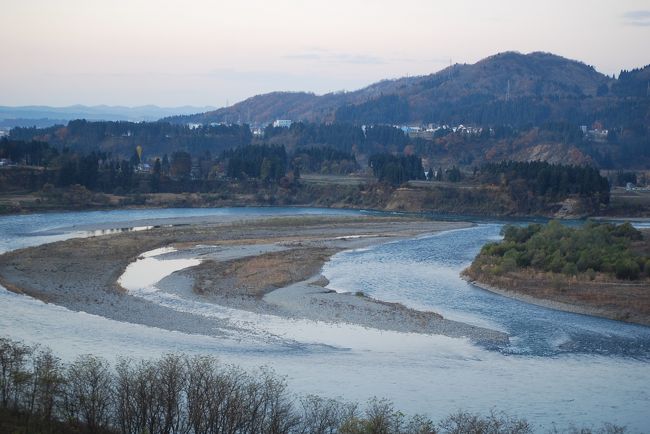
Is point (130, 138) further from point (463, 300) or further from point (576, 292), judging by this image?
point (576, 292)

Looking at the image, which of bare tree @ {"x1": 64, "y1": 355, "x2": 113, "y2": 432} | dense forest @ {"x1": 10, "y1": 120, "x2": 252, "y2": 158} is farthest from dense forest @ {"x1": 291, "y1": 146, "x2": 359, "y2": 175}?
bare tree @ {"x1": 64, "y1": 355, "x2": 113, "y2": 432}

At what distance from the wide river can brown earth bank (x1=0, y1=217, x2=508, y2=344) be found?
1.13 m

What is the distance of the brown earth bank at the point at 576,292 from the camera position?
34812mm

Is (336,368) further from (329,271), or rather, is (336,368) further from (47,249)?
(47,249)

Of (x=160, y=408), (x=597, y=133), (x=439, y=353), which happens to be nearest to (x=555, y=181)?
(x=439, y=353)

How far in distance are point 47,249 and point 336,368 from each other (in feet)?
91.9

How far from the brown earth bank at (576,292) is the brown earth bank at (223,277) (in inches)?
249

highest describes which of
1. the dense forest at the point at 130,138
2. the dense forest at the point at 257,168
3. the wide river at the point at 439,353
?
the dense forest at the point at 130,138

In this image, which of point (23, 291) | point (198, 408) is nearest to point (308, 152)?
point (23, 291)

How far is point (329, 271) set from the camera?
148 feet

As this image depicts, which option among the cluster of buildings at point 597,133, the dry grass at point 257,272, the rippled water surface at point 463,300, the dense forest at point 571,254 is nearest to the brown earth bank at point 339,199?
the rippled water surface at point 463,300

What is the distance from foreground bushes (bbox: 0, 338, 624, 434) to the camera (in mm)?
17906

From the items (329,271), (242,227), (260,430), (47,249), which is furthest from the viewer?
(242,227)

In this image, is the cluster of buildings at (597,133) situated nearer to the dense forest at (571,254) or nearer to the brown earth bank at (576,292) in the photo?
the dense forest at (571,254)
